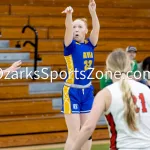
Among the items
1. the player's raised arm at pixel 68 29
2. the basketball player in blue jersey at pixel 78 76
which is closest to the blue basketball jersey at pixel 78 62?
the basketball player in blue jersey at pixel 78 76

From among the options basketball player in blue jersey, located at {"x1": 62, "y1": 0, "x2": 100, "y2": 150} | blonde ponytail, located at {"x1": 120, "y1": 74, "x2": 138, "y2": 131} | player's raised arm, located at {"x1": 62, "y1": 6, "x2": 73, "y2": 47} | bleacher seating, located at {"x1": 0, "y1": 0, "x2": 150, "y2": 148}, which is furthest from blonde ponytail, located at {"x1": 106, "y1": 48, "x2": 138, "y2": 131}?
bleacher seating, located at {"x1": 0, "y1": 0, "x2": 150, "y2": 148}

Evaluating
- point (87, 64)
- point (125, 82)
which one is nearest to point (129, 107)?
point (125, 82)

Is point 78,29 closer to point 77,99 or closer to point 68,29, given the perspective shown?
point 68,29

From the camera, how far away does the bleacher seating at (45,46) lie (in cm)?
751

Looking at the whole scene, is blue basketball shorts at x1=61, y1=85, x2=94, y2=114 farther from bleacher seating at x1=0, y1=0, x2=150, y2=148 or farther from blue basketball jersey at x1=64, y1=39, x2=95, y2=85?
bleacher seating at x1=0, y1=0, x2=150, y2=148

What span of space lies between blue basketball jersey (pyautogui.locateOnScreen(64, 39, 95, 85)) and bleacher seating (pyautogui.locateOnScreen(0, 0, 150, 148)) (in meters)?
2.32

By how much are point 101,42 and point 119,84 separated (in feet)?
21.6

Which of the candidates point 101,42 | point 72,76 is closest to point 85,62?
point 72,76

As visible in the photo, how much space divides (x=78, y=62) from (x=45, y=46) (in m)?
3.88

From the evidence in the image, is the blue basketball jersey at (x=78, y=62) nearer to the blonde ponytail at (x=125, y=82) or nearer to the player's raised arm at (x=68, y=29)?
the player's raised arm at (x=68, y=29)

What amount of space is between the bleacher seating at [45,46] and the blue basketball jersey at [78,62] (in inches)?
91.3

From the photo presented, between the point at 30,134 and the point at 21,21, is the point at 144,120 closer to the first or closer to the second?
the point at 30,134

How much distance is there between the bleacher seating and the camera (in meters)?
7.51

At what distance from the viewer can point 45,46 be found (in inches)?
360
